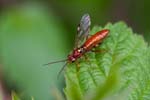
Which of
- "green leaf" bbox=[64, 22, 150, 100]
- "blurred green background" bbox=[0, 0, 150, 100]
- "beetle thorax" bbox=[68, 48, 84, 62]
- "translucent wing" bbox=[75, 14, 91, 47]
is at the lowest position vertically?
"green leaf" bbox=[64, 22, 150, 100]

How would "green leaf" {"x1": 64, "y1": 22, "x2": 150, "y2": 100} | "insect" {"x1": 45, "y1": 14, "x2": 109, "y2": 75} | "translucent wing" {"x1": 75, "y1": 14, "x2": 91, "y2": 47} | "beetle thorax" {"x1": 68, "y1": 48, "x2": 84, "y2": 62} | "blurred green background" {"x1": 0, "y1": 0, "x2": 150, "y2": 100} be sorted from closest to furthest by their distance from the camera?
"green leaf" {"x1": 64, "y1": 22, "x2": 150, "y2": 100}
"insect" {"x1": 45, "y1": 14, "x2": 109, "y2": 75}
"beetle thorax" {"x1": 68, "y1": 48, "x2": 84, "y2": 62}
"translucent wing" {"x1": 75, "y1": 14, "x2": 91, "y2": 47}
"blurred green background" {"x1": 0, "y1": 0, "x2": 150, "y2": 100}

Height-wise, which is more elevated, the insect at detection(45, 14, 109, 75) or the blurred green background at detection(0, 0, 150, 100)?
the blurred green background at detection(0, 0, 150, 100)

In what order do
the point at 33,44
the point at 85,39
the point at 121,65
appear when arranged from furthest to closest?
the point at 33,44, the point at 85,39, the point at 121,65

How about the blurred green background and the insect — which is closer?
the insect

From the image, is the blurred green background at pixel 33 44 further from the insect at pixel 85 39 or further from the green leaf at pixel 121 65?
the green leaf at pixel 121 65

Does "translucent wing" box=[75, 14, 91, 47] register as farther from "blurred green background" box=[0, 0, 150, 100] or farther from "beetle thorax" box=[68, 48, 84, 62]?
"blurred green background" box=[0, 0, 150, 100]

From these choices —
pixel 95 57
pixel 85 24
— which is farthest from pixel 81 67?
pixel 85 24

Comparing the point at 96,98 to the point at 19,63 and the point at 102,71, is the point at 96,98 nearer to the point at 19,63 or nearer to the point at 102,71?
the point at 102,71

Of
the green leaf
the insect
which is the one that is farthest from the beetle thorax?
the green leaf

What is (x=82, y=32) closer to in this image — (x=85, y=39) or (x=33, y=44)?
(x=85, y=39)

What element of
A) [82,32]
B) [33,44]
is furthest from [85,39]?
[33,44]

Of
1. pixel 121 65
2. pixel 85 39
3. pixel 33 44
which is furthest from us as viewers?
pixel 33 44
